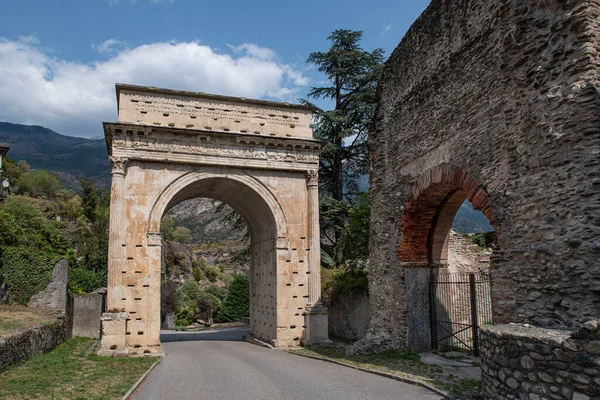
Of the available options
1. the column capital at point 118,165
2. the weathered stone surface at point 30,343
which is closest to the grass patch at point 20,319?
the weathered stone surface at point 30,343

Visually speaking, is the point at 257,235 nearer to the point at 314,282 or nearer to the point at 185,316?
the point at 314,282

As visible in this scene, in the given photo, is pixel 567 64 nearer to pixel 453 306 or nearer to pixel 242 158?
pixel 453 306

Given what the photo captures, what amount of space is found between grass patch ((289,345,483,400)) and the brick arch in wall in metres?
2.24

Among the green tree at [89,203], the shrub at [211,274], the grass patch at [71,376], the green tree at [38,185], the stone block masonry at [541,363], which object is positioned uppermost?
the green tree at [38,185]

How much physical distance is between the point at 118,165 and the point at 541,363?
45.9 feet

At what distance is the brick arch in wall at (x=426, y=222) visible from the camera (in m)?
11.3

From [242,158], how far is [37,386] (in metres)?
10.2

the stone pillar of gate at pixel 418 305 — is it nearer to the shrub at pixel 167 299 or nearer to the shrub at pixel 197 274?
the shrub at pixel 167 299

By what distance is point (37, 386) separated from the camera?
9086mm

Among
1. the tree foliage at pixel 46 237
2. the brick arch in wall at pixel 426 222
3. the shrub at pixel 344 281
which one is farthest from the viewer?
the shrub at pixel 344 281

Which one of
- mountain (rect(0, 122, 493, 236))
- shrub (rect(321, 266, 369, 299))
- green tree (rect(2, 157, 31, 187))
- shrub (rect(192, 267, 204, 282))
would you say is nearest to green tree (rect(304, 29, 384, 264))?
shrub (rect(321, 266, 369, 299))

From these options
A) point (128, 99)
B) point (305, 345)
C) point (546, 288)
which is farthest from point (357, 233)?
point (546, 288)

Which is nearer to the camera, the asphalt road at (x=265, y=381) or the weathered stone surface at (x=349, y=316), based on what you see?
the asphalt road at (x=265, y=381)

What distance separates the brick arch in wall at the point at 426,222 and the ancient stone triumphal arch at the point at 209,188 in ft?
20.0
